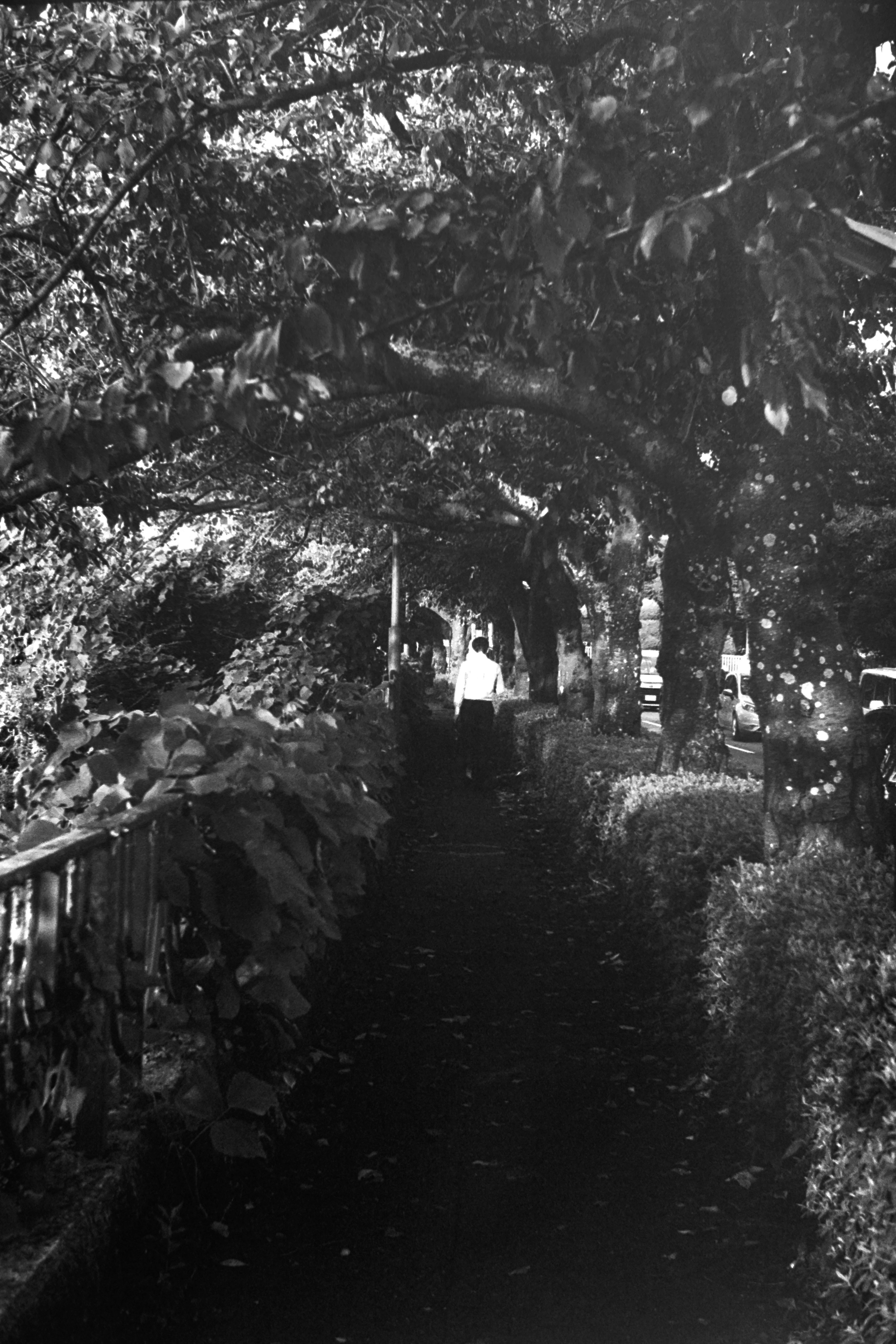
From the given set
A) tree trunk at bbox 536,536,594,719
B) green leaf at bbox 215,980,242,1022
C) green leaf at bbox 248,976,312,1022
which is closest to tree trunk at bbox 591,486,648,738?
tree trunk at bbox 536,536,594,719

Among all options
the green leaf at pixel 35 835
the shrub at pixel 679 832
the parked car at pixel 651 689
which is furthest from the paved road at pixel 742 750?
the green leaf at pixel 35 835

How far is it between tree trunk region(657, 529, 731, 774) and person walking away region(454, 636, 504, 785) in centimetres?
607

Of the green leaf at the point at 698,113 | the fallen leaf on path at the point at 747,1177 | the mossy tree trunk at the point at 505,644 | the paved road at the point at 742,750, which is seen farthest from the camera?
the mossy tree trunk at the point at 505,644

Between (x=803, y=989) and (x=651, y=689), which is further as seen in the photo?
(x=651, y=689)

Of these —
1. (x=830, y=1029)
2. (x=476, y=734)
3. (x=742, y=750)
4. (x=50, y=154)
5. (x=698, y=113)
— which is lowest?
(x=830, y=1029)

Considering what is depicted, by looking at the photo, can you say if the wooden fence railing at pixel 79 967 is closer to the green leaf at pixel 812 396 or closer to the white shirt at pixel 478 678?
the green leaf at pixel 812 396

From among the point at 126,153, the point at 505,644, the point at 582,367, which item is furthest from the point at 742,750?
the point at 582,367

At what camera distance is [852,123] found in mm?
4551

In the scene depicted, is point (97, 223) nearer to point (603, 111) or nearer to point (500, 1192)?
point (603, 111)

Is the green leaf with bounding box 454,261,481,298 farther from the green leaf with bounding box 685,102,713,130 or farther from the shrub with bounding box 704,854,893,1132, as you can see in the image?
the shrub with bounding box 704,854,893,1132

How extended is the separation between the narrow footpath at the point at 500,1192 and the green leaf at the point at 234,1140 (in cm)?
34

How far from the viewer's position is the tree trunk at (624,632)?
16641 mm

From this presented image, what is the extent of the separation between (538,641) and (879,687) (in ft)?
26.3

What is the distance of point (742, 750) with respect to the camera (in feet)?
90.3
